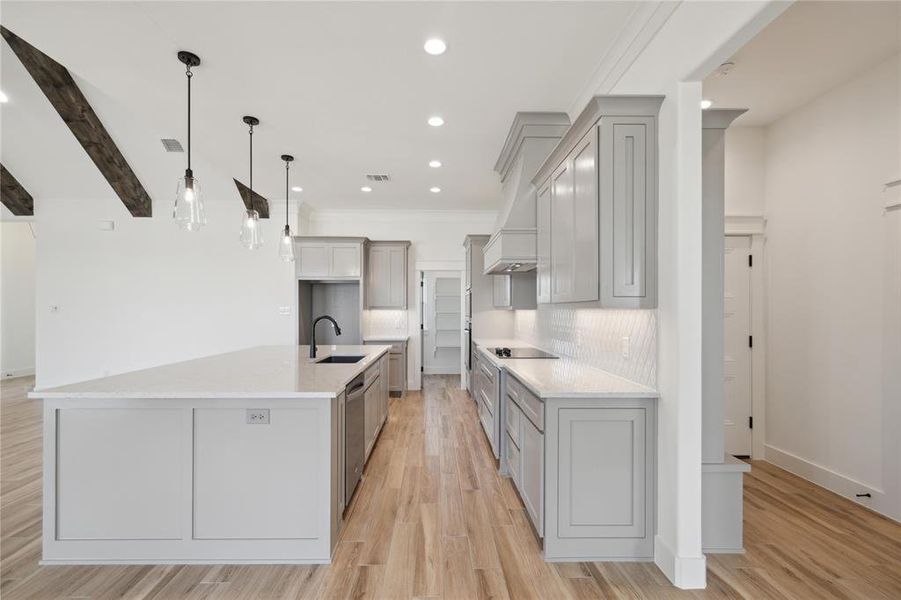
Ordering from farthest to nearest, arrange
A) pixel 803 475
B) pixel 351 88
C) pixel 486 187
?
1. pixel 486 187
2. pixel 803 475
3. pixel 351 88

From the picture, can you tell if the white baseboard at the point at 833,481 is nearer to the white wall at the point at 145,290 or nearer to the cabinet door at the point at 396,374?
the cabinet door at the point at 396,374

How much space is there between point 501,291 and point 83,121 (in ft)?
17.4

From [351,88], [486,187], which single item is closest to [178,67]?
[351,88]

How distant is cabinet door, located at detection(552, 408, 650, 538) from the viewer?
6.92 feet

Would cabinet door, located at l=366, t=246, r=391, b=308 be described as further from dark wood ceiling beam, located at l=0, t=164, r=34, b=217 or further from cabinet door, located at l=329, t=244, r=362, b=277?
dark wood ceiling beam, located at l=0, t=164, r=34, b=217

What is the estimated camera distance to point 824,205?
3027 millimetres

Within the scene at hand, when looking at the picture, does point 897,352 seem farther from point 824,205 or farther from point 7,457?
point 7,457

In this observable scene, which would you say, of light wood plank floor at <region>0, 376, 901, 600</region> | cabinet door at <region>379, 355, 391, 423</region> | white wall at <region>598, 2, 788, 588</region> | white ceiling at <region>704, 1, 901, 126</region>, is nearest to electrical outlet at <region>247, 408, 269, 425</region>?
light wood plank floor at <region>0, 376, 901, 600</region>

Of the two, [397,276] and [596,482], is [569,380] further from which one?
[397,276]

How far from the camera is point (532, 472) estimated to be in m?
2.38

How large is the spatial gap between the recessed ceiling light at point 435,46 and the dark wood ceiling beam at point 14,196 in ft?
22.2

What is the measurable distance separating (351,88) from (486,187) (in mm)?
2703

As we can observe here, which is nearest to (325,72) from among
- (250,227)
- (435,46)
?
(435,46)

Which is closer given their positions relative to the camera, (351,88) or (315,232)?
(351,88)
